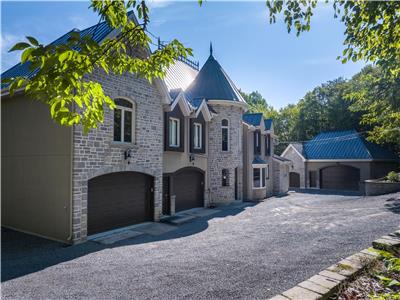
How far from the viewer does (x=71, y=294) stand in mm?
5441

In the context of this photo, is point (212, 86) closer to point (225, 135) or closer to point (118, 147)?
point (225, 135)

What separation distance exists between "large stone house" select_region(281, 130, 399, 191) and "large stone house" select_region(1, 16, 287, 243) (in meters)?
19.7

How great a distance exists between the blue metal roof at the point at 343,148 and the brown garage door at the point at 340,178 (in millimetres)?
1467

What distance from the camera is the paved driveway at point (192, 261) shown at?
550 centimetres

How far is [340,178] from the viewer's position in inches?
1161

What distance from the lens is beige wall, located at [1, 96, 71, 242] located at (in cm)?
968

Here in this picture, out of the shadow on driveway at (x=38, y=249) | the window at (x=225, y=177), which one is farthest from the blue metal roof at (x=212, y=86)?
the shadow on driveway at (x=38, y=249)

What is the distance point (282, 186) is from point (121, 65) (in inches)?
959

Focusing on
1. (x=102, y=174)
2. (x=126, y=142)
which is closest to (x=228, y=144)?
(x=126, y=142)

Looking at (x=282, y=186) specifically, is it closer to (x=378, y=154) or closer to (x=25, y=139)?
(x=378, y=154)

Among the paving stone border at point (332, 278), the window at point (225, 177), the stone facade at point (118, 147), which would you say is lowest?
the paving stone border at point (332, 278)

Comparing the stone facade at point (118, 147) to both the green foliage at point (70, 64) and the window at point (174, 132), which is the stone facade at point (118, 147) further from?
the green foliage at point (70, 64)

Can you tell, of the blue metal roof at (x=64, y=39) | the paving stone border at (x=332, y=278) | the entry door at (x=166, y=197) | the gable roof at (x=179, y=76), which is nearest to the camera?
the paving stone border at (x=332, y=278)

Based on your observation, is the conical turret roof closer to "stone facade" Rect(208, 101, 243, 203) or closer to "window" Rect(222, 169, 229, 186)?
"stone facade" Rect(208, 101, 243, 203)
